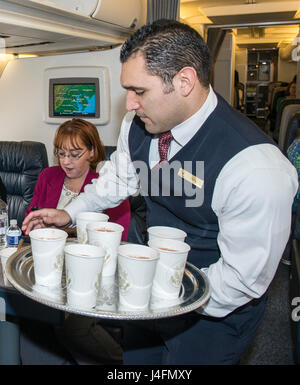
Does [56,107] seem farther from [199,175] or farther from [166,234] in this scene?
[166,234]

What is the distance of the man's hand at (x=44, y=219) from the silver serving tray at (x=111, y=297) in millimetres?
307

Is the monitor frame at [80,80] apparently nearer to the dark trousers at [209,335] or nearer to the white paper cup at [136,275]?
the dark trousers at [209,335]

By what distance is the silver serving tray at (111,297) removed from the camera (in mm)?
1063

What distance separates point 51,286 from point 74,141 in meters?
1.59

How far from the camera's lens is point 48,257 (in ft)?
3.93

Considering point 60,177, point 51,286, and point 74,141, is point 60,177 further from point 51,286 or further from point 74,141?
point 51,286

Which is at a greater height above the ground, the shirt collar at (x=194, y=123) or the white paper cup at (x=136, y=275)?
the shirt collar at (x=194, y=123)

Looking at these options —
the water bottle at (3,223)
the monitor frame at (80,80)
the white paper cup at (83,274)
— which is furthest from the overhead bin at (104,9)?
the white paper cup at (83,274)

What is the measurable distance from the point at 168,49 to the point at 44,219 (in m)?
0.87

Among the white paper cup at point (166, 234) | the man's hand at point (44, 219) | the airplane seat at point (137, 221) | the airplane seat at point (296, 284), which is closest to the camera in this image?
the white paper cup at point (166, 234)

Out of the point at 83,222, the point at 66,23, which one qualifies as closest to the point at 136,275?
the point at 83,222

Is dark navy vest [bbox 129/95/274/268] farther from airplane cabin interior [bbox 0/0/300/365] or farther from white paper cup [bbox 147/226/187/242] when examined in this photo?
airplane cabin interior [bbox 0/0/300/365]

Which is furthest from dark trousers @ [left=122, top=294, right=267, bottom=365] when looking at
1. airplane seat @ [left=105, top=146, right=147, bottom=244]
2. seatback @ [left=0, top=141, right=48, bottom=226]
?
seatback @ [left=0, top=141, right=48, bottom=226]
